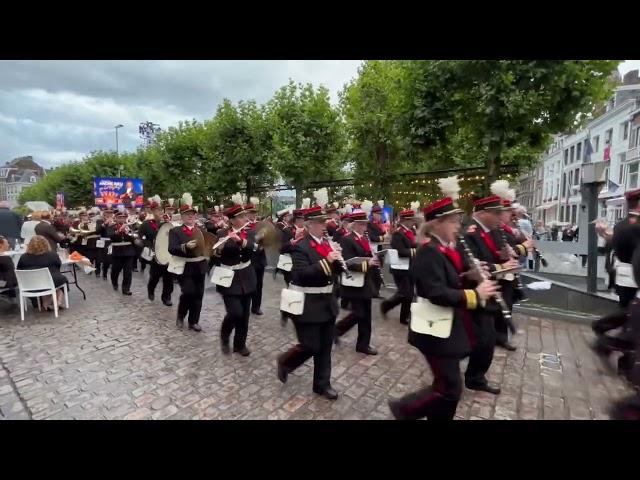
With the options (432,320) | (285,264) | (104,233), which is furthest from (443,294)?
(104,233)

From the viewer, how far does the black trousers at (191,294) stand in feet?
23.7

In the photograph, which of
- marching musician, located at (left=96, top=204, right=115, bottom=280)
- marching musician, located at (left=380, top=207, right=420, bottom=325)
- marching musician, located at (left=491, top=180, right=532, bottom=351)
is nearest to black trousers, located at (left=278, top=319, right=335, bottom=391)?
marching musician, located at (left=491, top=180, right=532, bottom=351)

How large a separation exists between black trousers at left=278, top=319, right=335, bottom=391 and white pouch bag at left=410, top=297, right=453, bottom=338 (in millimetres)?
1329

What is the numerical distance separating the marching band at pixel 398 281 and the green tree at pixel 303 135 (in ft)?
24.5

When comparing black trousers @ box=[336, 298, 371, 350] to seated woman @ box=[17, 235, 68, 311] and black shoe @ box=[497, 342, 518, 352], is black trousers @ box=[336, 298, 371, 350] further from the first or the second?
seated woman @ box=[17, 235, 68, 311]

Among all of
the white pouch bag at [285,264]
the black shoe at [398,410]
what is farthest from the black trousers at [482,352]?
the white pouch bag at [285,264]

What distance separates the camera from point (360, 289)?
5926mm

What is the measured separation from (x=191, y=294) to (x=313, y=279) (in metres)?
3.71

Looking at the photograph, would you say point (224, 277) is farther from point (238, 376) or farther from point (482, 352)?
point (482, 352)

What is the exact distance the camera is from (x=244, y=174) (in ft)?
55.6

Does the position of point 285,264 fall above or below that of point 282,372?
above

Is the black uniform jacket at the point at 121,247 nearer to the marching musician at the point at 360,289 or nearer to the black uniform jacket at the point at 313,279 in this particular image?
the marching musician at the point at 360,289

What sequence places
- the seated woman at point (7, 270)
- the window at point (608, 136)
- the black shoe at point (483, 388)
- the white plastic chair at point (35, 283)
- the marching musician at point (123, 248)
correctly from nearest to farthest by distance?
the black shoe at point (483, 388)
the white plastic chair at point (35, 283)
the seated woman at point (7, 270)
the marching musician at point (123, 248)
the window at point (608, 136)

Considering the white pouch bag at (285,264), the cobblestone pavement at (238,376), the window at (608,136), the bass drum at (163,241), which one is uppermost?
the window at (608,136)
